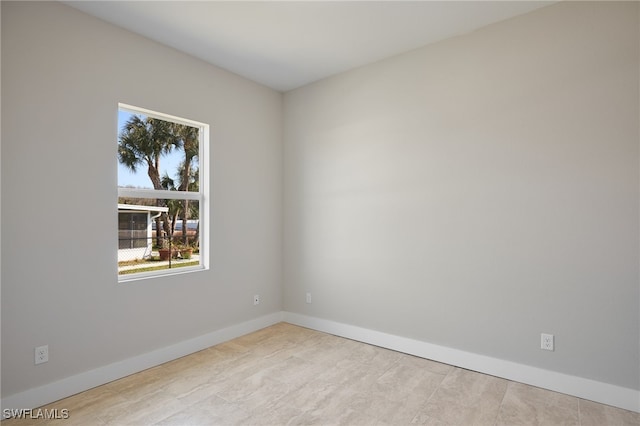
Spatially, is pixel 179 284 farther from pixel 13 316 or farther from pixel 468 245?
pixel 468 245

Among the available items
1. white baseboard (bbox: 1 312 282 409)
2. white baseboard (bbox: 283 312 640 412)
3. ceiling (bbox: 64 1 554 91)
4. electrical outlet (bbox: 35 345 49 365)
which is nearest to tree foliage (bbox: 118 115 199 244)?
ceiling (bbox: 64 1 554 91)

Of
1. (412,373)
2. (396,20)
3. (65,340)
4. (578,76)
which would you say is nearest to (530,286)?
(412,373)

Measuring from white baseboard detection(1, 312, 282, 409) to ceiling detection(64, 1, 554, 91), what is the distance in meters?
2.74

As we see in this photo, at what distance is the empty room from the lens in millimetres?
2262

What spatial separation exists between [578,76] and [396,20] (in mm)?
1403

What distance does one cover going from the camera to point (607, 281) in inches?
91.6

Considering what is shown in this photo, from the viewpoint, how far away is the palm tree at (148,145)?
288 cm

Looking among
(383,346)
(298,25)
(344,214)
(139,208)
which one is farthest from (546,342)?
(139,208)

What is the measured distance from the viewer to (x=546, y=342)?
8.28 ft

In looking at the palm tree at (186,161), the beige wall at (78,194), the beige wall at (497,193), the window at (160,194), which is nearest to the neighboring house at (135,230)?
the window at (160,194)

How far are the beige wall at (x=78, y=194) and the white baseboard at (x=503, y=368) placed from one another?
4.87ft

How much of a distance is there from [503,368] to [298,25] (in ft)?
10.6

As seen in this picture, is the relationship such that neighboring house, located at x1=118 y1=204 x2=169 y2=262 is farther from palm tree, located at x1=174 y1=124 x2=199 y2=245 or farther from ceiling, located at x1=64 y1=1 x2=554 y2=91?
ceiling, located at x1=64 y1=1 x2=554 y2=91

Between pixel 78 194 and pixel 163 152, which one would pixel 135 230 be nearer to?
pixel 78 194
